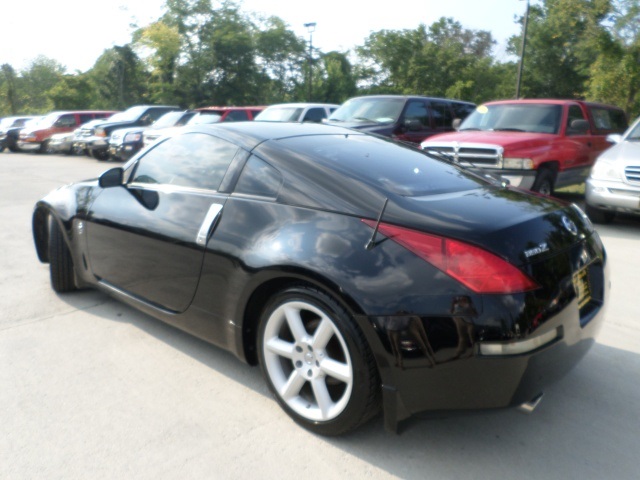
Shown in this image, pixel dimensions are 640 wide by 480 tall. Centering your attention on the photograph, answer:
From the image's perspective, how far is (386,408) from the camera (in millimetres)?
2438

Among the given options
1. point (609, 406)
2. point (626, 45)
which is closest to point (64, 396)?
point (609, 406)

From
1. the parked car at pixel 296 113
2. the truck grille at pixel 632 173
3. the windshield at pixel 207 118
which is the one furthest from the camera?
the windshield at pixel 207 118

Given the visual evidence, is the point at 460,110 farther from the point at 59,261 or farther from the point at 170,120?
the point at 59,261

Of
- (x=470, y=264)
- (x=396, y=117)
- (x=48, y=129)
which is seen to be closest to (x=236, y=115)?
(x=396, y=117)

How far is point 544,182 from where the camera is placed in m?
8.65

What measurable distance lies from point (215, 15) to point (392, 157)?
163 ft

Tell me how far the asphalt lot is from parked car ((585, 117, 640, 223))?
361 cm

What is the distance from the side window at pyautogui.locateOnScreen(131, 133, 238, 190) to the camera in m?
3.40

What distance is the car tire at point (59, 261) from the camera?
453 cm

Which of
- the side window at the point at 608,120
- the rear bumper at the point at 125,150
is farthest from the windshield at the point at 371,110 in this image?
the rear bumper at the point at 125,150

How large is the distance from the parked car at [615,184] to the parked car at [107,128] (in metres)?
15.4

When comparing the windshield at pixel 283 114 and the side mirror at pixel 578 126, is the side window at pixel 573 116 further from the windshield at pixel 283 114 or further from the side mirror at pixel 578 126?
the windshield at pixel 283 114

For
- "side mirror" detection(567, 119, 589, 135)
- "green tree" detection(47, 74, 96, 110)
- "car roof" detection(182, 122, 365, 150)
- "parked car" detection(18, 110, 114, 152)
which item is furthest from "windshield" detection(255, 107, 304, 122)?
"green tree" detection(47, 74, 96, 110)

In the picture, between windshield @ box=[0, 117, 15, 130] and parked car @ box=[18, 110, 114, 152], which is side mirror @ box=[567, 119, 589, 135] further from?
windshield @ box=[0, 117, 15, 130]
